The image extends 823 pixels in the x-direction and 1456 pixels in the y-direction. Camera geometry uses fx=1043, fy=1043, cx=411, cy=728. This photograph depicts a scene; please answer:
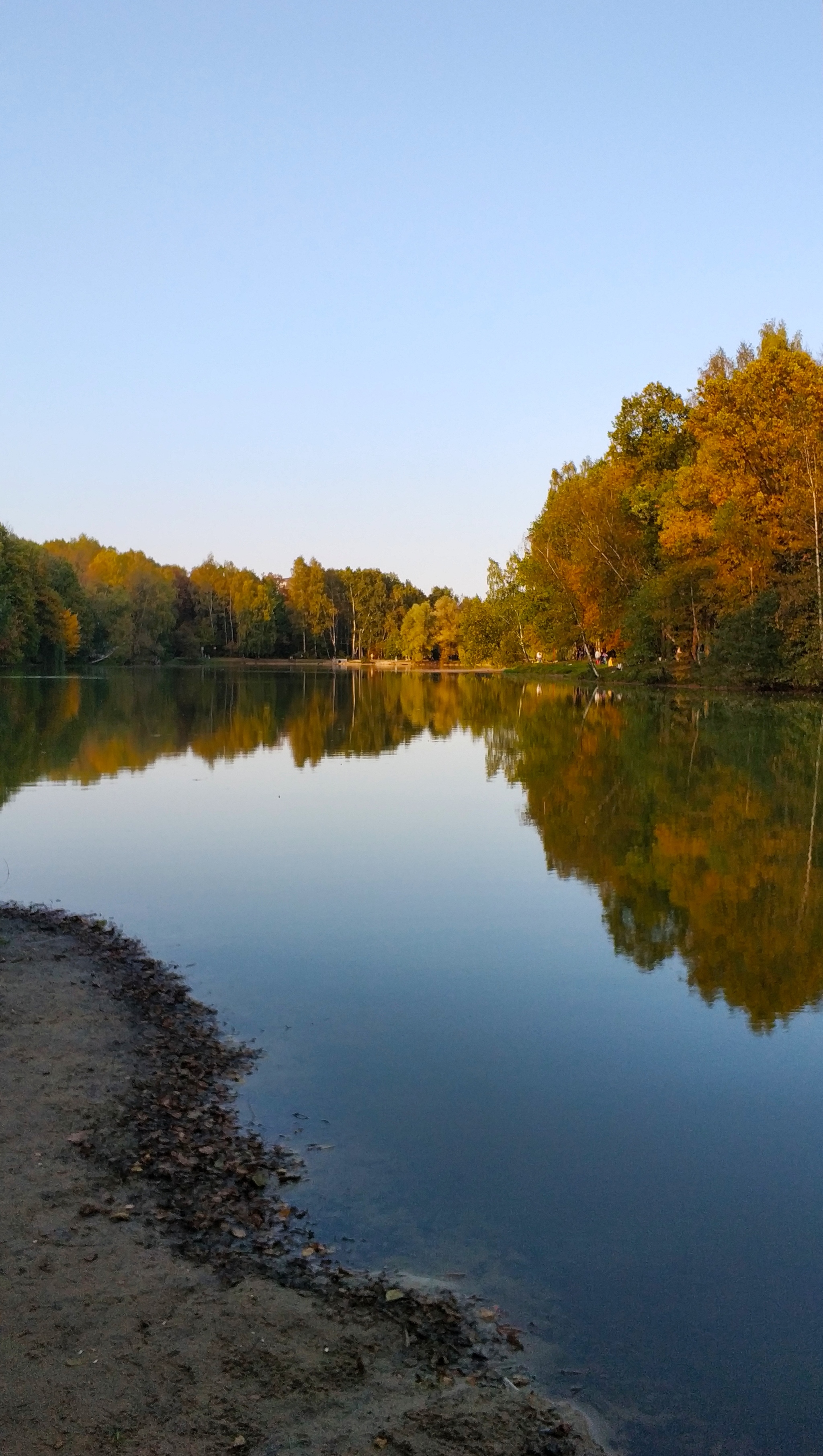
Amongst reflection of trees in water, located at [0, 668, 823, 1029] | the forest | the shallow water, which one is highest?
the forest

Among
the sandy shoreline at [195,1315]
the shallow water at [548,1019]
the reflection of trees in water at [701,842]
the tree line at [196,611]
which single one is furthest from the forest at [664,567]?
the sandy shoreline at [195,1315]

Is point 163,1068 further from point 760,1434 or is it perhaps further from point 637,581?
point 637,581

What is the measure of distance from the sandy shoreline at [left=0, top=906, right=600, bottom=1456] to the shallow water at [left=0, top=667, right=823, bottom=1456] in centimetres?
33

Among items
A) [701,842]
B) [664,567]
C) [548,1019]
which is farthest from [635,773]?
[664,567]

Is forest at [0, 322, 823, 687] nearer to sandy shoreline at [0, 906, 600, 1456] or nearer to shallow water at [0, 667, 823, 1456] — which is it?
shallow water at [0, 667, 823, 1456]

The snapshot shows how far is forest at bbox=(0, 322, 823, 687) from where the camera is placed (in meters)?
45.4

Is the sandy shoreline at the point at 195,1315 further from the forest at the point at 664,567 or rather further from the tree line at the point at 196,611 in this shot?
the tree line at the point at 196,611

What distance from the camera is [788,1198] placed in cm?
589

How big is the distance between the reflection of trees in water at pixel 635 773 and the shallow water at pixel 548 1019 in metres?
0.10

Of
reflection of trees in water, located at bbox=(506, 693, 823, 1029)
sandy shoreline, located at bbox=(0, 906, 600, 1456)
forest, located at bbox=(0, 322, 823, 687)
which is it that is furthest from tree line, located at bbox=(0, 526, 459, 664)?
sandy shoreline, located at bbox=(0, 906, 600, 1456)

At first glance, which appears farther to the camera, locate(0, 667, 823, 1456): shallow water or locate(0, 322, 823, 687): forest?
locate(0, 322, 823, 687): forest

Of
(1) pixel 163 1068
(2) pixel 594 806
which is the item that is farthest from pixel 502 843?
(1) pixel 163 1068

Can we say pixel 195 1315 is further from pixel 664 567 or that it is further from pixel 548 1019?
pixel 664 567

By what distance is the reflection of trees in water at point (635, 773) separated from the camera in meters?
11.2
